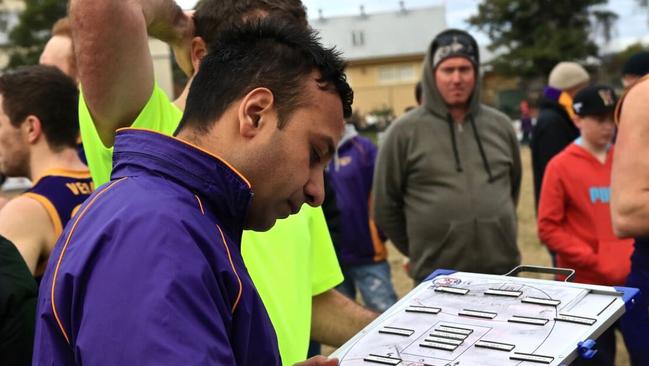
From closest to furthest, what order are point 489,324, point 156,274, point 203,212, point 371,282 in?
1. point 156,274
2. point 203,212
3. point 489,324
4. point 371,282

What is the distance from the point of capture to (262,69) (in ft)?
4.20

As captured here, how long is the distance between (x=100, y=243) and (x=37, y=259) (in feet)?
6.24

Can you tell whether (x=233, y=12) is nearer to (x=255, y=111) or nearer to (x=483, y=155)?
(x=255, y=111)

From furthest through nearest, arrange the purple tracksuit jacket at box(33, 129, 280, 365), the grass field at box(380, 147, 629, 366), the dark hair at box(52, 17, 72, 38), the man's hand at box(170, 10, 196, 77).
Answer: the grass field at box(380, 147, 629, 366) → the dark hair at box(52, 17, 72, 38) → the man's hand at box(170, 10, 196, 77) → the purple tracksuit jacket at box(33, 129, 280, 365)

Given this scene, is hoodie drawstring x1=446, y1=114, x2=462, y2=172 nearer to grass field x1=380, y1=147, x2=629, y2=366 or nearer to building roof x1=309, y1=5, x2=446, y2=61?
grass field x1=380, y1=147, x2=629, y2=366

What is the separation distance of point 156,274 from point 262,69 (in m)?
0.45

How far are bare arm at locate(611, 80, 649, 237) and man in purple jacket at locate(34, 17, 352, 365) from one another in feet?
5.69

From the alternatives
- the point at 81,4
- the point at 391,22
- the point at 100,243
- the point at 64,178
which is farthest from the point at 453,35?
the point at 391,22

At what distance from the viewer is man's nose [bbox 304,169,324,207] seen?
135cm

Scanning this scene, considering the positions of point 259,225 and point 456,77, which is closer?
point 259,225

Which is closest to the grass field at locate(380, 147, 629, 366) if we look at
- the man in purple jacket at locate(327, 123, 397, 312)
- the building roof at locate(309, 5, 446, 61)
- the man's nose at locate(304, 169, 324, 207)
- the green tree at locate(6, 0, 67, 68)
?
the man in purple jacket at locate(327, 123, 397, 312)

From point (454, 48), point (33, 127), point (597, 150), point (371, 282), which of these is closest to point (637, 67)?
point (597, 150)

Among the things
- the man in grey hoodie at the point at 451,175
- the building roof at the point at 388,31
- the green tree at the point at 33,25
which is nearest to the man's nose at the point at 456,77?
the man in grey hoodie at the point at 451,175

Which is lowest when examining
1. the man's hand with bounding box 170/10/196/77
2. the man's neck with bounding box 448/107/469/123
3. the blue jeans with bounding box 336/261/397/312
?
the blue jeans with bounding box 336/261/397/312
